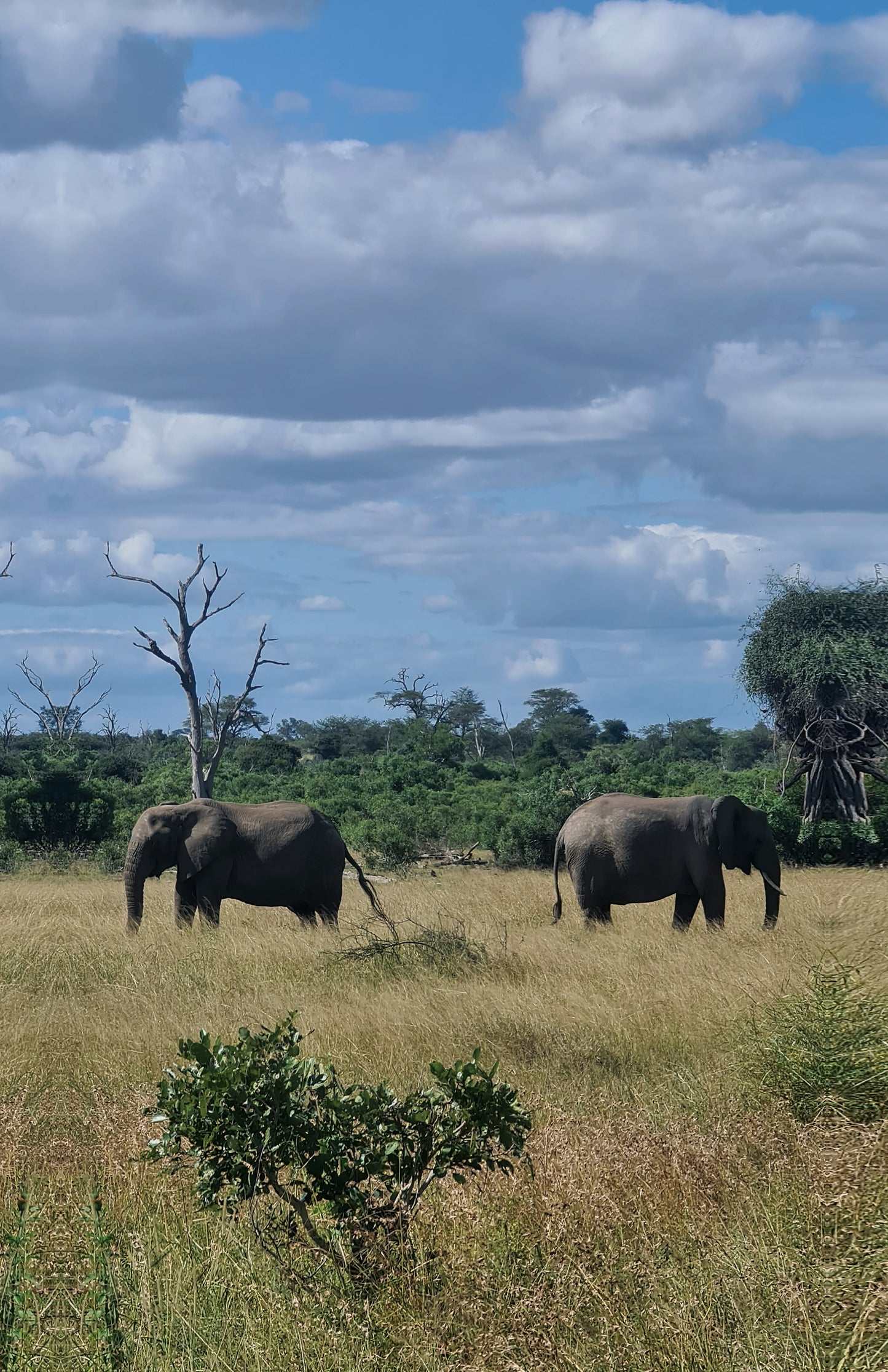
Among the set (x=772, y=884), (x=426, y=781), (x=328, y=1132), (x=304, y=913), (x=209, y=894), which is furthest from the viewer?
(x=426, y=781)

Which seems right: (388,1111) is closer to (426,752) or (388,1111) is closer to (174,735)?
(426,752)

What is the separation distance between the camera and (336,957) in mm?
11398

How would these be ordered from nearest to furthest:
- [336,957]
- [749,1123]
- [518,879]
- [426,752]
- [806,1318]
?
[806,1318]
[749,1123]
[336,957]
[518,879]
[426,752]

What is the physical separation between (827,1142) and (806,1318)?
4.95 ft

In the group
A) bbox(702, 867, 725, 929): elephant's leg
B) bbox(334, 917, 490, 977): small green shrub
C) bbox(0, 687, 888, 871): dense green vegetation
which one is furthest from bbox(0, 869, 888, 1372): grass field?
bbox(0, 687, 888, 871): dense green vegetation

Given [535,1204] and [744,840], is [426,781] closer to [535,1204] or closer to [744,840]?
[744,840]

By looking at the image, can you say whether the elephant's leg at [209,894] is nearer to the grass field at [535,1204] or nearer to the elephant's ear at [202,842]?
the elephant's ear at [202,842]

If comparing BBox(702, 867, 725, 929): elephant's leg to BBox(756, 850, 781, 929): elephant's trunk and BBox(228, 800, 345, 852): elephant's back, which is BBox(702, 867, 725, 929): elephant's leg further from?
BBox(228, 800, 345, 852): elephant's back

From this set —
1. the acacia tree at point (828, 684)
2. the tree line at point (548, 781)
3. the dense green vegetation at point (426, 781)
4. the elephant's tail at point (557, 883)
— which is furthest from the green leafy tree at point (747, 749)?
the elephant's tail at point (557, 883)

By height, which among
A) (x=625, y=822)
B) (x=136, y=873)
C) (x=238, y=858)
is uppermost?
(x=625, y=822)

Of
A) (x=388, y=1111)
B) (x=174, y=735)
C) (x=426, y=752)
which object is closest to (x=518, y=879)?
(x=388, y=1111)

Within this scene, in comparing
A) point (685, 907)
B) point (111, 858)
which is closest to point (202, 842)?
point (685, 907)

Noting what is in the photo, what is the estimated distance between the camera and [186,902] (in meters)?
14.5

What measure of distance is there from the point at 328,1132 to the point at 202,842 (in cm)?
1010
